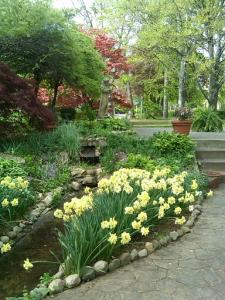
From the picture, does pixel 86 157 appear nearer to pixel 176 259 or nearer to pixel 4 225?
pixel 4 225

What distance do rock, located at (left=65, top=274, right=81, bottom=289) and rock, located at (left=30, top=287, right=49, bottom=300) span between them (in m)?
0.19

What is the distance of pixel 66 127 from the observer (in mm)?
8586

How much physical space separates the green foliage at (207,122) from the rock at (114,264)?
8886 mm

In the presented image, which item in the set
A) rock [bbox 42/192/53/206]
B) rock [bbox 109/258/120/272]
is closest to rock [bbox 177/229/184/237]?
rock [bbox 109/258/120/272]

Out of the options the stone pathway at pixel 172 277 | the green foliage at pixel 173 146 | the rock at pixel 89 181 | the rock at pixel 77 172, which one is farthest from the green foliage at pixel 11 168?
the stone pathway at pixel 172 277

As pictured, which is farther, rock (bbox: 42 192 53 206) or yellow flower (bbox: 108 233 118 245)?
rock (bbox: 42 192 53 206)

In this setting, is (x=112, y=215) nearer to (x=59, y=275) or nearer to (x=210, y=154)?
(x=59, y=275)

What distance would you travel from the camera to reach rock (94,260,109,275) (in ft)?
11.2

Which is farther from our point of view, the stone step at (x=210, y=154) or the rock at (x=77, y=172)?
the stone step at (x=210, y=154)

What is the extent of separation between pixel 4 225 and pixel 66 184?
2280 millimetres

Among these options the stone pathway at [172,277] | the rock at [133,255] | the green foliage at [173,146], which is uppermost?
the green foliage at [173,146]

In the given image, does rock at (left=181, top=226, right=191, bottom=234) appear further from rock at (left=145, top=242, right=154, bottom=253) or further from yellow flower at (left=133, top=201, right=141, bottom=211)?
yellow flower at (left=133, top=201, right=141, bottom=211)

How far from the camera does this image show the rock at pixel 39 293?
3008 mm

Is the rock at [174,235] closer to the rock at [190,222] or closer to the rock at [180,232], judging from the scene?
the rock at [180,232]
